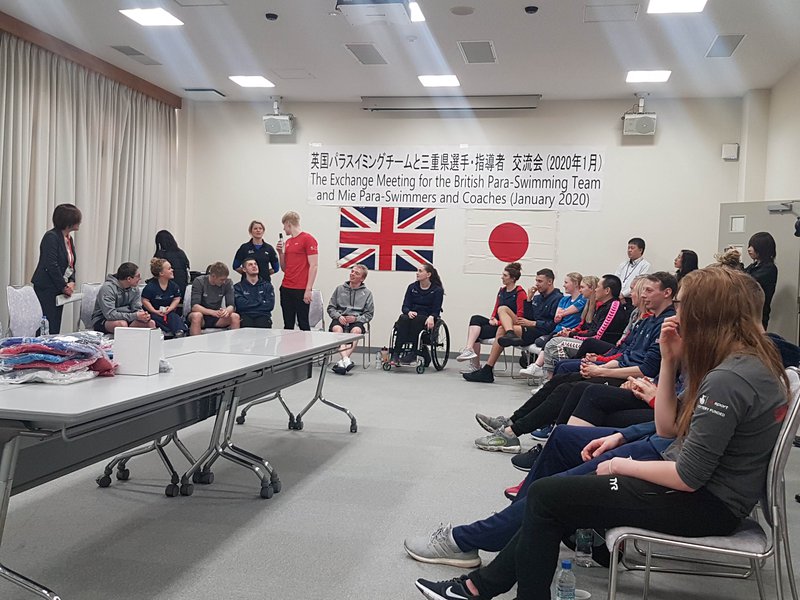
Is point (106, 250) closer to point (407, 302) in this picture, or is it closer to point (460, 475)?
point (407, 302)

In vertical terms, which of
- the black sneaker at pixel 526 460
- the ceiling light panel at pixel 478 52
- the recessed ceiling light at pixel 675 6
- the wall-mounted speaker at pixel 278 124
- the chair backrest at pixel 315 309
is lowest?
the black sneaker at pixel 526 460

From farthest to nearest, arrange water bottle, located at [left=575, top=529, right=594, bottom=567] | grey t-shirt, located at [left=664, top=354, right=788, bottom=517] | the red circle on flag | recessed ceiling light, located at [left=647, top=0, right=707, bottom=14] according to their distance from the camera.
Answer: the red circle on flag
recessed ceiling light, located at [left=647, top=0, right=707, bottom=14]
water bottle, located at [left=575, top=529, right=594, bottom=567]
grey t-shirt, located at [left=664, top=354, right=788, bottom=517]

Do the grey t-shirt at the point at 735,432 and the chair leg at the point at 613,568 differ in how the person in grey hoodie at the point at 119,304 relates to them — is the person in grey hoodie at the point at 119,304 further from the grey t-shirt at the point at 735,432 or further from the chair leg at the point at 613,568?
the grey t-shirt at the point at 735,432

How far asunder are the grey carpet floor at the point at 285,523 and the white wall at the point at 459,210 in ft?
13.2

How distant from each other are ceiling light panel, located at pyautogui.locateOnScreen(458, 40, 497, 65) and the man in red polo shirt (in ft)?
7.11

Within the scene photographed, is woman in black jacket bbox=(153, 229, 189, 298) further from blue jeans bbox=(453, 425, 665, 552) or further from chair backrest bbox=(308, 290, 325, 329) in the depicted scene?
blue jeans bbox=(453, 425, 665, 552)

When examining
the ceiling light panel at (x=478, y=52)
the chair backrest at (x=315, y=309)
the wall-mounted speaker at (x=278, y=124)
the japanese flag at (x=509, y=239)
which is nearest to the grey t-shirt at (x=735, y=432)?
the ceiling light panel at (x=478, y=52)

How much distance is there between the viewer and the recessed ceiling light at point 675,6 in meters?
4.97

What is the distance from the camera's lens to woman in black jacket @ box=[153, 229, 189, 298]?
25.2 feet

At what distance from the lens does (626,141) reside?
314 inches

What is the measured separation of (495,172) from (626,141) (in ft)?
4.80

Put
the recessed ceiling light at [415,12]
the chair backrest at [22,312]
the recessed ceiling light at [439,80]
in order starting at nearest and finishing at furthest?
the chair backrest at [22,312] → the recessed ceiling light at [415,12] → the recessed ceiling light at [439,80]

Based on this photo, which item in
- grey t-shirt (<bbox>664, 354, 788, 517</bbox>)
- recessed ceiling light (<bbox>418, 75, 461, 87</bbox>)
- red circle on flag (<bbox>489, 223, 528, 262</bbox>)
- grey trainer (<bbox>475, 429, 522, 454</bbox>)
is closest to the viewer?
grey t-shirt (<bbox>664, 354, 788, 517</bbox>)

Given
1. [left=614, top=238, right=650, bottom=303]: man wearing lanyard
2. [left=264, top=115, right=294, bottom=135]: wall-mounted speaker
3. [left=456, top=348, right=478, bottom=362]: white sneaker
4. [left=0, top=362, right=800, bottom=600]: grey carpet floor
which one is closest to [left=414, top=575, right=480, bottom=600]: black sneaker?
[left=0, top=362, right=800, bottom=600]: grey carpet floor
